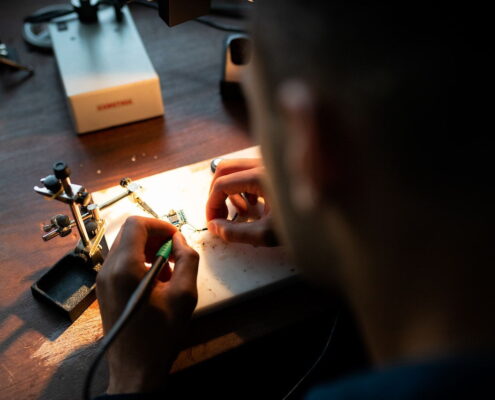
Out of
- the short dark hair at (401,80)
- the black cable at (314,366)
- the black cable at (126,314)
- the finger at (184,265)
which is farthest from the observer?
the black cable at (314,366)

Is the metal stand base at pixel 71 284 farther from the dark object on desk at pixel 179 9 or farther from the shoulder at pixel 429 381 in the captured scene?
the shoulder at pixel 429 381

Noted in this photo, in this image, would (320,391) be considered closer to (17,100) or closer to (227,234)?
(227,234)

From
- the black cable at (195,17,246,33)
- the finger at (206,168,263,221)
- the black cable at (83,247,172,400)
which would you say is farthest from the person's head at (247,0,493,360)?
the black cable at (195,17,246,33)

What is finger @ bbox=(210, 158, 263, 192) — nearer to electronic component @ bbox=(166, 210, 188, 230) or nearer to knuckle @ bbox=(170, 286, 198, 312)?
electronic component @ bbox=(166, 210, 188, 230)

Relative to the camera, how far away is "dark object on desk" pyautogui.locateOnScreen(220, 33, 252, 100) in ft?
3.51

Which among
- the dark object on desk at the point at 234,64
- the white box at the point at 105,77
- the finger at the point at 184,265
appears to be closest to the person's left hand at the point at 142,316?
the finger at the point at 184,265

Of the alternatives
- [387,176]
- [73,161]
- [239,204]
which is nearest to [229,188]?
[239,204]

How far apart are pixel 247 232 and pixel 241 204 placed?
0.28 ft

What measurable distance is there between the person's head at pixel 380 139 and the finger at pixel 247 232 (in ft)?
1.16

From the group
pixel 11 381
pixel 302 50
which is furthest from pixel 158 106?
pixel 302 50

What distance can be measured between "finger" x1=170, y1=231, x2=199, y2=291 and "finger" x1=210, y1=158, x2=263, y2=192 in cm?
16

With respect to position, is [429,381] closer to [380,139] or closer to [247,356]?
[380,139]

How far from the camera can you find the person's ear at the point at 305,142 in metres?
0.33

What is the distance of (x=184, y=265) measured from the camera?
2.29 ft
